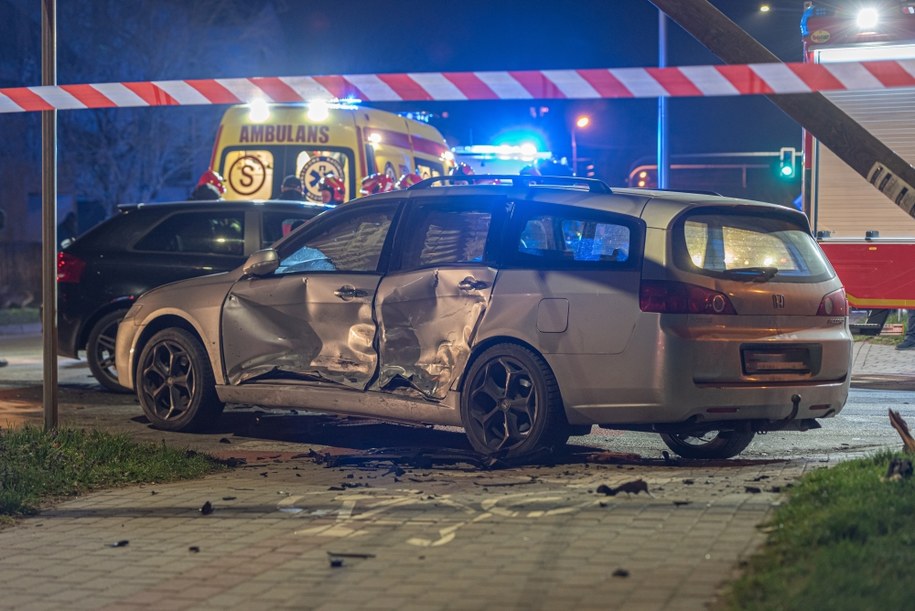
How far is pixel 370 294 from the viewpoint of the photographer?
864 cm

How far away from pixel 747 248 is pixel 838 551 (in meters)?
3.32

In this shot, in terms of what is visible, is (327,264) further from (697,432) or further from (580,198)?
(697,432)

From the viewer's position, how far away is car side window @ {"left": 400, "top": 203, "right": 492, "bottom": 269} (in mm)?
8398

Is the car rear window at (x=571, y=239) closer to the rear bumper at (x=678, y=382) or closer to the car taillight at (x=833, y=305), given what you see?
the rear bumper at (x=678, y=382)

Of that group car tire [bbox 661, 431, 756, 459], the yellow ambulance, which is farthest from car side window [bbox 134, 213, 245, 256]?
the yellow ambulance

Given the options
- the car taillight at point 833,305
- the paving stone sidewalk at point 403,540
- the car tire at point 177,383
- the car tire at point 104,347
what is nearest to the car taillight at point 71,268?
the car tire at point 104,347

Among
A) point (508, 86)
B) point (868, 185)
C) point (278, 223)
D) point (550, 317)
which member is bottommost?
point (550, 317)

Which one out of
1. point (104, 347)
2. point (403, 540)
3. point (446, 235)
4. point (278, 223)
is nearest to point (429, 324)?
point (446, 235)

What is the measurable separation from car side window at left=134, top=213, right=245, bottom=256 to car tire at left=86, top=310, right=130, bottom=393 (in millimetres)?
700

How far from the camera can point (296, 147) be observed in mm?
18203

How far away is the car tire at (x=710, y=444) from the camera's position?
333 inches

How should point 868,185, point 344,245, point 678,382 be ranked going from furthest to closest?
point 868,185
point 344,245
point 678,382

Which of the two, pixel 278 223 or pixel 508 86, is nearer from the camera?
pixel 508 86

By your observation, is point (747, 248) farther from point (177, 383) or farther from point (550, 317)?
point (177, 383)
